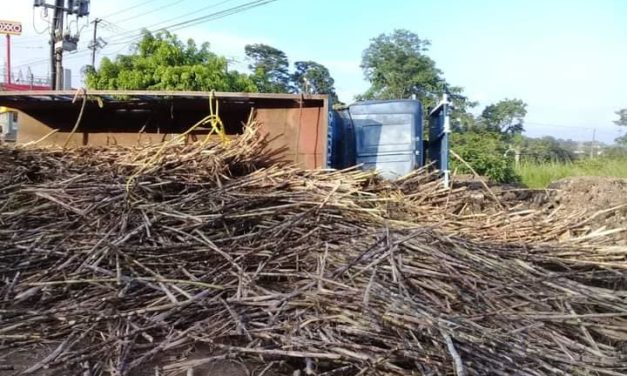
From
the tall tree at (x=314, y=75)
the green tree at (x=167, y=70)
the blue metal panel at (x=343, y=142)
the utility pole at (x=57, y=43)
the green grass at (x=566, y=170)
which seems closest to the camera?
the blue metal panel at (x=343, y=142)

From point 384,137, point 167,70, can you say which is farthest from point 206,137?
point 167,70

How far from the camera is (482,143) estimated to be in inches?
586

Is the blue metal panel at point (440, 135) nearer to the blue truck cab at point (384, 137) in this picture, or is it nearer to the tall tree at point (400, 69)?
the blue truck cab at point (384, 137)

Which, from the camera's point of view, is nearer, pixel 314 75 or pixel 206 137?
pixel 206 137

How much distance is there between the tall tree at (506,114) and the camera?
81.9 feet

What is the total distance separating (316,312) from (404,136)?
427 cm

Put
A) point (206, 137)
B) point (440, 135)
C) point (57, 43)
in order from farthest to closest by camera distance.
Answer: point (57, 43)
point (440, 135)
point (206, 137)

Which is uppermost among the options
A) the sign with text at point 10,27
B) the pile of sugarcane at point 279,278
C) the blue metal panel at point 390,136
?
the sign with text at point 10,27

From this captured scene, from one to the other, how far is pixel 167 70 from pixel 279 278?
38.3 ft

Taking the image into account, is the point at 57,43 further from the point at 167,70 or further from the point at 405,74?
the point at 405,74

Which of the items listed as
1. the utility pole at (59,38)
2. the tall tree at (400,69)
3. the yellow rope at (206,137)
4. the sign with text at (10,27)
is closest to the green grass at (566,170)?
the tall tree at (400,69)

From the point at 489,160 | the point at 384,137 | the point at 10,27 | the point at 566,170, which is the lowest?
the point at 566,170

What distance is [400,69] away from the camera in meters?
21.9

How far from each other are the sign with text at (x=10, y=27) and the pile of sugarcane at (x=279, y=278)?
36.0 metres
